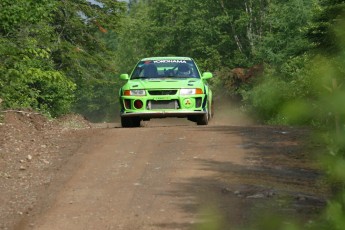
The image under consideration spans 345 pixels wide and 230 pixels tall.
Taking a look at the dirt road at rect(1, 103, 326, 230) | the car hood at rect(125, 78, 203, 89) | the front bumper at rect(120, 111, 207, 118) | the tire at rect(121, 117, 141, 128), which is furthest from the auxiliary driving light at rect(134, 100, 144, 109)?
the dirt road at rect(1, 103, 326, 230)

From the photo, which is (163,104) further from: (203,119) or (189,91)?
(203,119)

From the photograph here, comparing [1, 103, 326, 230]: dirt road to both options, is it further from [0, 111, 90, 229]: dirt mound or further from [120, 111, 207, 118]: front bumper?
[120, 111, 207, 118]: front bumper

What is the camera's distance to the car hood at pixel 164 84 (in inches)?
623

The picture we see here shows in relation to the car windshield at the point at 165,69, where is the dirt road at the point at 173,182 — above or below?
below

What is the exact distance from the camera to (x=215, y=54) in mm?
62875

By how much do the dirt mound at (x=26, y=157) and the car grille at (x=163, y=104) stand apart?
1.93 metres

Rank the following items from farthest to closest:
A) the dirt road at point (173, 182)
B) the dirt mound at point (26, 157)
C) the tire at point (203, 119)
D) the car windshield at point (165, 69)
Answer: the car windshield at point (165, 69), the tire at point (203, 119), the dirt mound at point (26, 157), the dirt road at point (173, 182)

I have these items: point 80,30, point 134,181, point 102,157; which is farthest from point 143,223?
point 80,30

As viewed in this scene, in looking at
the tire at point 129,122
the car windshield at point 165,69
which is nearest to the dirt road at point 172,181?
the tire at point 129,122

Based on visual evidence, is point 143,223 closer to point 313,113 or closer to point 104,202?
point 104,202

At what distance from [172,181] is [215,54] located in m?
54.3

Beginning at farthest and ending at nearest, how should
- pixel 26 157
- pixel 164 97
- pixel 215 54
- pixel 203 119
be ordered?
pixel 215 54, pixel 203 119, pixel 164 97, pixel 26 157

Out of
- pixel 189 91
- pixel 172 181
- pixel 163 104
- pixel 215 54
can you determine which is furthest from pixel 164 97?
pixel 215 54

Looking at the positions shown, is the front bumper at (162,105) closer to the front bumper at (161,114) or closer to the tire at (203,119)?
the front bumper at (161,114)
